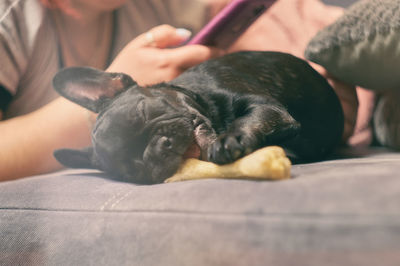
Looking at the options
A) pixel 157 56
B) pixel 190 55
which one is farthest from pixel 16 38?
pixel 190 55

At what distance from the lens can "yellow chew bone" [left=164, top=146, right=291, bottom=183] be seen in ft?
1.80

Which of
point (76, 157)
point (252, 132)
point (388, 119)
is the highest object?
point (252, 132)

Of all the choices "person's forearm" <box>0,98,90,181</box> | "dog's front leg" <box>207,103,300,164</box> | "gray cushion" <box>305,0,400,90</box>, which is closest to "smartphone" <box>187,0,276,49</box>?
"gray cushion" <box>305,0,400,90</box>

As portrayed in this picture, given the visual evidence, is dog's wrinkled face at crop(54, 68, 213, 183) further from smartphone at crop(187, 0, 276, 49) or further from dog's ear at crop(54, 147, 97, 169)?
smartphone at crop(187, 0, 276, 49)

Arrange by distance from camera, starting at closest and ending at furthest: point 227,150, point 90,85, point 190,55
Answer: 1. point 227,150
2. point 90,85
3. point 190,55

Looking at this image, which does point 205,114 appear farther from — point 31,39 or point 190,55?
point 31,39

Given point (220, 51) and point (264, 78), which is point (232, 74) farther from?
point (220, 51)

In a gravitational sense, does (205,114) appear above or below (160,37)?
below

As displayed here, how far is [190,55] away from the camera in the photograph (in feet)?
3.70

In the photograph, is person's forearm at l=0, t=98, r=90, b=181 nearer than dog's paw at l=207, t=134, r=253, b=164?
No

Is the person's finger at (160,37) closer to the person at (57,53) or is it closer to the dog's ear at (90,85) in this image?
the person at (57,53)

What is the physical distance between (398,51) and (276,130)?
1.36 feet

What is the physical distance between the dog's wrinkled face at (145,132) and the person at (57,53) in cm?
20

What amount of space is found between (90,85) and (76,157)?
20 cm
